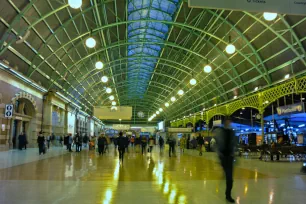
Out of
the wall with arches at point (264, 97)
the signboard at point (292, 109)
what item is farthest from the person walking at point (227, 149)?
the wall with arches at point (264, 97)

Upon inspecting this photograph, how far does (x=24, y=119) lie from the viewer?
2439 centimetres

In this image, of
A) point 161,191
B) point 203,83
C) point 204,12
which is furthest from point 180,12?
point 161,191

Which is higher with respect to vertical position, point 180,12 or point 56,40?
point 180,12

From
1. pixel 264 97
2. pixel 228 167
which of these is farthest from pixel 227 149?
pixel 264 97

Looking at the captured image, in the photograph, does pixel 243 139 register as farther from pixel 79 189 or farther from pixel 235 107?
pixel 79 189

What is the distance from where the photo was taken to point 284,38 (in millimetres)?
20062

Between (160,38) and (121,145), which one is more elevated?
(160,38)

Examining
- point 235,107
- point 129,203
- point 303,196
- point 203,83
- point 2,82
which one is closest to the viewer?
point 129,203

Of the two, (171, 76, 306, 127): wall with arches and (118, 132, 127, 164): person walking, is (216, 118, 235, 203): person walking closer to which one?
(118, 132, 127, 164): person walking

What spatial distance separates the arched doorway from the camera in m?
23.3

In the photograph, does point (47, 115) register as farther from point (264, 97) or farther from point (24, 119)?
point (264, 97)

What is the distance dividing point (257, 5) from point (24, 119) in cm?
2362

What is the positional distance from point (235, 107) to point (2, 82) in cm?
2127

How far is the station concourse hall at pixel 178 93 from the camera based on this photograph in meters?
6.19
